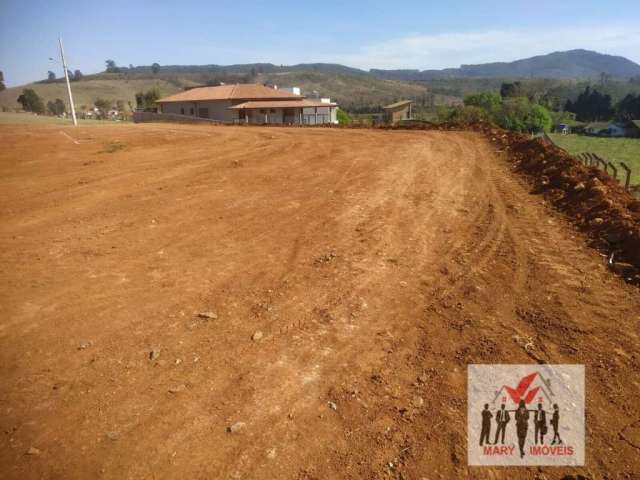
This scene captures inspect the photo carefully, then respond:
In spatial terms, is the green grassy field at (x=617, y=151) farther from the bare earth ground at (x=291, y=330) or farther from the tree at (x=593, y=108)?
the tree at (x=593, y=108)

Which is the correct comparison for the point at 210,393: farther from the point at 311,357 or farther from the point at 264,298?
the point at 264,298

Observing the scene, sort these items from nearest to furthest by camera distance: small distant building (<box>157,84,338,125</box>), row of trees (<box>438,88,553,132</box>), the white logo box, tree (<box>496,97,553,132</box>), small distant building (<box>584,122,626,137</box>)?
1. the white logo box
2. small distant building (<box>157,84,338,125</box>)
3. tree (<box>496,97,553,132</box>)
4. row of trees (<box>438,88,553,132</box>)
5. small distant building (<box>584,122,626,137</box>)

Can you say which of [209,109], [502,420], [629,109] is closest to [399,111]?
[629,109]

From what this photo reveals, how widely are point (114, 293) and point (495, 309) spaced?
4.87 m

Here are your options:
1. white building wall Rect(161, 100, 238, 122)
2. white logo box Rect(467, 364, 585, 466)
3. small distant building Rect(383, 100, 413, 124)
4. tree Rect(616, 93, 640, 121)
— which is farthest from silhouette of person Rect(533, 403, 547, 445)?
tree Rect(616, 93, 640, 121)

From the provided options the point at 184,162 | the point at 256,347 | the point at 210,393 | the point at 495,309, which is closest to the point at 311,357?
the point at 256,347

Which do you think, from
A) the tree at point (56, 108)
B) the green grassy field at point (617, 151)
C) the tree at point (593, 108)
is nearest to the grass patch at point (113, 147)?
the green grassy field at point (617, 151)

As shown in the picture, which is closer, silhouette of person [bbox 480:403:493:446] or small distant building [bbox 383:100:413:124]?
silhouette of person [bbox 480:403:493:446]

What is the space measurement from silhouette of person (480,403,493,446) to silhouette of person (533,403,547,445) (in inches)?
13.7

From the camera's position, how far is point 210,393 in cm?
369

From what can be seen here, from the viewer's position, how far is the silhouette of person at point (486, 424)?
3.21 metres

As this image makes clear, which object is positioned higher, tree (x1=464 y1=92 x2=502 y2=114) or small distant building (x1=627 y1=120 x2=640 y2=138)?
tree (x1=464 y1=92 x2=502 y2=114)

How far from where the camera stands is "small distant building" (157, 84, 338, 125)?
4459cm

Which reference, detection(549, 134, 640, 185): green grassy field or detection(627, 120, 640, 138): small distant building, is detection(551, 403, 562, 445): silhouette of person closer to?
detection(549, 134, 640, 185): green grassy field
